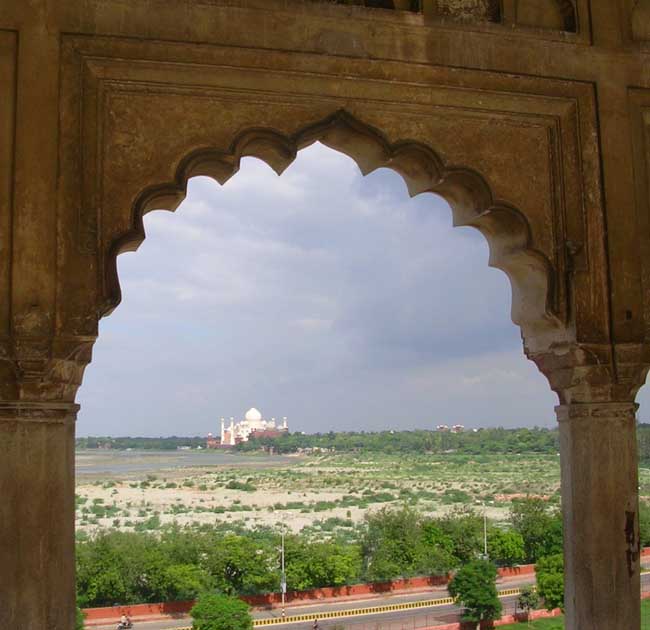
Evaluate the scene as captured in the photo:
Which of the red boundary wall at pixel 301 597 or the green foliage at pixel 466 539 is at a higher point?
the green foliage at pixel 466 539

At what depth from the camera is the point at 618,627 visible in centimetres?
467

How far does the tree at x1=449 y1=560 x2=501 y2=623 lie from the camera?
45.1m

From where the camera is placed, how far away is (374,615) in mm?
50625

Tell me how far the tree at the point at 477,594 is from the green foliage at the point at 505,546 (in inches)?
499

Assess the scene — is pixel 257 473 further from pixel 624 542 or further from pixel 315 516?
pixel 624 542

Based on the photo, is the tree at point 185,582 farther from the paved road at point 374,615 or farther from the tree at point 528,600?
the tree at point 528,600

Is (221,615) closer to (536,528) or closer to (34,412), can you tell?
(536,528)

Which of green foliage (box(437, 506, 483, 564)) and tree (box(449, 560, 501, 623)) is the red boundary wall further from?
green foliage (box(437, 506, 483, 564))

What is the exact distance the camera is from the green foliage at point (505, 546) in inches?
2357

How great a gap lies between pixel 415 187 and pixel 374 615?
161 ft

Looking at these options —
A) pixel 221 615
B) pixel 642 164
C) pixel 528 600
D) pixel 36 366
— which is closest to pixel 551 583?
pixel 528 600

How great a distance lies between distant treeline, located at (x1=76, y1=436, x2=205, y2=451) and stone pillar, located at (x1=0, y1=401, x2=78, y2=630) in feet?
492

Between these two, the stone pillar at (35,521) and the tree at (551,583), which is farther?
the tree at (551,583)

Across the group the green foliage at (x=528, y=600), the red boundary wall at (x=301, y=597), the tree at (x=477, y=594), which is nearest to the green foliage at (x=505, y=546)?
the red boundary wall at (x=301, y=597)
